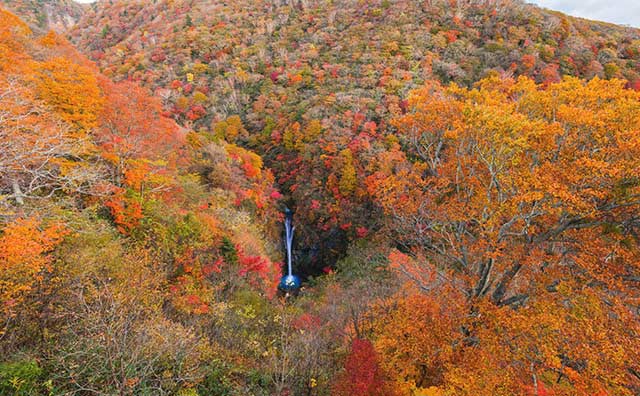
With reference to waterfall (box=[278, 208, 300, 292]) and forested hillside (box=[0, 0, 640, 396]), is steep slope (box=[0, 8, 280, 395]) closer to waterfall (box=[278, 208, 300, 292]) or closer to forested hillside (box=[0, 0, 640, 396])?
forested hillside (box=[0, 0, 640, 396])

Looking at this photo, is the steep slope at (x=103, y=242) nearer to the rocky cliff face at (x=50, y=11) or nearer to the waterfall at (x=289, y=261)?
the waterfall at (x=289, y=261)

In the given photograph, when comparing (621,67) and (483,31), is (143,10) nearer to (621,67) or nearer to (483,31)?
(483,31)

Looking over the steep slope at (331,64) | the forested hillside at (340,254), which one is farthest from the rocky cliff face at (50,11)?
the forested hillside at (340,254)

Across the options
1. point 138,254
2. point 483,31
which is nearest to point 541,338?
point 138,254

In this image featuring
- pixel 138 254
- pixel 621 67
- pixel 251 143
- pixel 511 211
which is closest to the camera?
pixel 511 211

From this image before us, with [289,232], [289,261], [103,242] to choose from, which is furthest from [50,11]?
[103,242]

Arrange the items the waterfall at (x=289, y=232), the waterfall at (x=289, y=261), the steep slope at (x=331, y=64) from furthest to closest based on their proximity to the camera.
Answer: the steep slope at (x=331, y=64)
the waterfall at (x=289, y=232)
the waterfall at (x=289, y=261)

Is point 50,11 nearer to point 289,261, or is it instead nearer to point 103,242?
point 289,261
